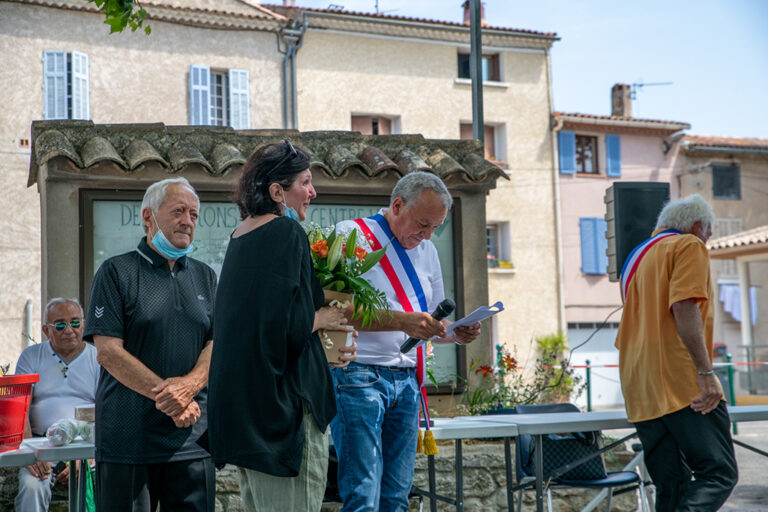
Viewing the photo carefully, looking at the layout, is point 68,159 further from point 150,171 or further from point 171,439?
point 171,439

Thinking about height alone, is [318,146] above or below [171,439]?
above

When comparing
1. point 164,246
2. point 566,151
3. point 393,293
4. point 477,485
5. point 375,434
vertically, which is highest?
point 566,151

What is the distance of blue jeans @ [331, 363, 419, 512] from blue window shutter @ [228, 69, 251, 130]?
19.5 metres

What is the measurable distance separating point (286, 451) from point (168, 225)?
4.27 feet

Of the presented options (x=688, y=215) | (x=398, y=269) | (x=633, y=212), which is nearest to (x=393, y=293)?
(x=398, y=269)

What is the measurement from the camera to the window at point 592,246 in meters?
27.8

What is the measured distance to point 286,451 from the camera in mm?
2836

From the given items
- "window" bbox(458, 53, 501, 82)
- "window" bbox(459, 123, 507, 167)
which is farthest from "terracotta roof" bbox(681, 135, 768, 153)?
"window" bbox(458, 53, 501, 82)

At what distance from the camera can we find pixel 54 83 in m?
20.8

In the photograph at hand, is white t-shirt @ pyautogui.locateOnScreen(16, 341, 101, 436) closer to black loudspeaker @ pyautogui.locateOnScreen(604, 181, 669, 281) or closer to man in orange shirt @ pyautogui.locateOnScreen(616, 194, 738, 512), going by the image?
man in orange shirt @ pyautogui.locateOnScreen(616, 194, 738, 512)

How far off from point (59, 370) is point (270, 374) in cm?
310

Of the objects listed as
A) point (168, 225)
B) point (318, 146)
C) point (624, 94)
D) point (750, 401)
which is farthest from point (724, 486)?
point (624, 94)

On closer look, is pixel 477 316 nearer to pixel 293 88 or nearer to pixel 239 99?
pixel 239 99

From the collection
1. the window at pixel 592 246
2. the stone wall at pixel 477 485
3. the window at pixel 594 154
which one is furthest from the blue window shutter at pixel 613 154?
the stone wall at pixel 477 485
